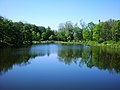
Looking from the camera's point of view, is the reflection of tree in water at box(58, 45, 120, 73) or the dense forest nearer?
the reflection of tree in water at box(58, 45, 120, 73)

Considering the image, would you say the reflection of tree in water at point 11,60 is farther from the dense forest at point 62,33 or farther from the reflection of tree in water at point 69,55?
the dense forest at point 62,33

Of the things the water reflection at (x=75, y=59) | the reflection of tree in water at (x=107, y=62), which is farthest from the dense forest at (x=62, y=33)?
the reflection of tree in water at (x=107, y=62)

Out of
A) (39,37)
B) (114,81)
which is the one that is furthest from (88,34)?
(114,81)

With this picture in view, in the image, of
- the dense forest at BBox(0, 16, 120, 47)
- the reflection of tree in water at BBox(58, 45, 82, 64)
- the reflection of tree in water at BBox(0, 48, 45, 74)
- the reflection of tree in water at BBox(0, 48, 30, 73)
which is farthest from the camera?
the dense forest at BBox(0, 16, 120, 47)

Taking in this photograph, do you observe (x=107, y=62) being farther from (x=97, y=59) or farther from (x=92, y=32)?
(x=92, y=32)

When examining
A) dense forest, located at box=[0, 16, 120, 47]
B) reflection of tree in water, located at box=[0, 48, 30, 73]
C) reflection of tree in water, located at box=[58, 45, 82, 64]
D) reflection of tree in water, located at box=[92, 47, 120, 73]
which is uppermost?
dense forest, located at box=[0, 16, 120, 47]

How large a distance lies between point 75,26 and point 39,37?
58.9ft

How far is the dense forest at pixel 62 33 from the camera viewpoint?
51.2m

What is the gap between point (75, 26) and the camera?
95.1 meters

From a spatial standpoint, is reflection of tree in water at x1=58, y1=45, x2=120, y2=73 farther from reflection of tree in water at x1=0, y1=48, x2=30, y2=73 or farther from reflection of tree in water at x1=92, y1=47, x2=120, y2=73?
reflection of tree in water at x1=0, y1=48, x2=30, y2=73

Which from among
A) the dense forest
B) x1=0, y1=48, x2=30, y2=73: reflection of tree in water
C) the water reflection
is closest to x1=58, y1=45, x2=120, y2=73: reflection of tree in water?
the water reflection

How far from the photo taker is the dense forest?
5123 cm

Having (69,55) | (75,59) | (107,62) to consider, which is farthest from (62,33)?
(107,62)

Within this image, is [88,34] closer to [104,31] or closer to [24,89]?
[104,31]
